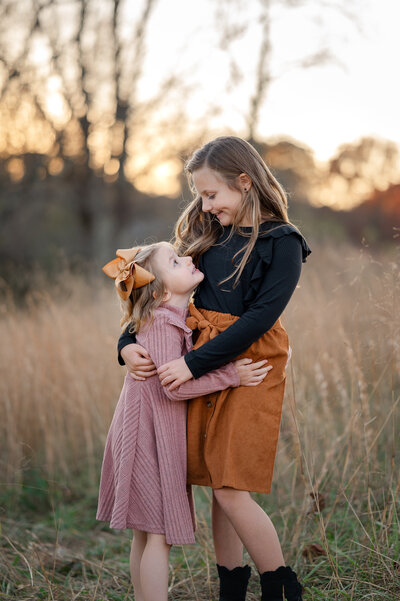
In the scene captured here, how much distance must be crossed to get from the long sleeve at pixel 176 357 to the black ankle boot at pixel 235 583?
2.22ft

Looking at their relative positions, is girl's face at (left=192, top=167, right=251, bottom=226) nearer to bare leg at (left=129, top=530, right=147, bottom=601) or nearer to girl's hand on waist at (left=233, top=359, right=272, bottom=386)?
girl's hand on waist at (left=233, top=359, right=272, bottom=386)

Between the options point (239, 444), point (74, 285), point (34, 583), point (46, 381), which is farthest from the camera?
point (74, 285)

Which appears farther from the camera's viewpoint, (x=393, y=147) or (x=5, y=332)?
(x=393, y=147)

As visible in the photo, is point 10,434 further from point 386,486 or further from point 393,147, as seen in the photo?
point 393,147

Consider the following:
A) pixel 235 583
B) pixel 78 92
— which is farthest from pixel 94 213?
pixel 235 583

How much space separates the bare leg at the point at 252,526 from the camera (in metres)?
1.84

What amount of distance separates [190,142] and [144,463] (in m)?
7.74

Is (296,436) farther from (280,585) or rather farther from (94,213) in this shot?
(94,213)

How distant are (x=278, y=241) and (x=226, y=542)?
1.11 m

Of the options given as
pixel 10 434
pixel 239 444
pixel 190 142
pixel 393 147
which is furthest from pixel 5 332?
pixel 393 147

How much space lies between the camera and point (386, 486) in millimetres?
2641

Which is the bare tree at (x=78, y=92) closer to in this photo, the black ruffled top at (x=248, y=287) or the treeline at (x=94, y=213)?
the treeline at (x=94, y=213)

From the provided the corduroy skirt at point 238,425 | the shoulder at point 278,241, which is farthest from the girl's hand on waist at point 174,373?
the shoulder at point 278,241

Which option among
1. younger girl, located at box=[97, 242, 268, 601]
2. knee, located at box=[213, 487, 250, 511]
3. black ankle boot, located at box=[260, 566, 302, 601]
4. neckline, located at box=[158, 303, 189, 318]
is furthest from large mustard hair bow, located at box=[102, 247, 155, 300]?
black ankle boot, located at box=[260, 566, 302, 601]
